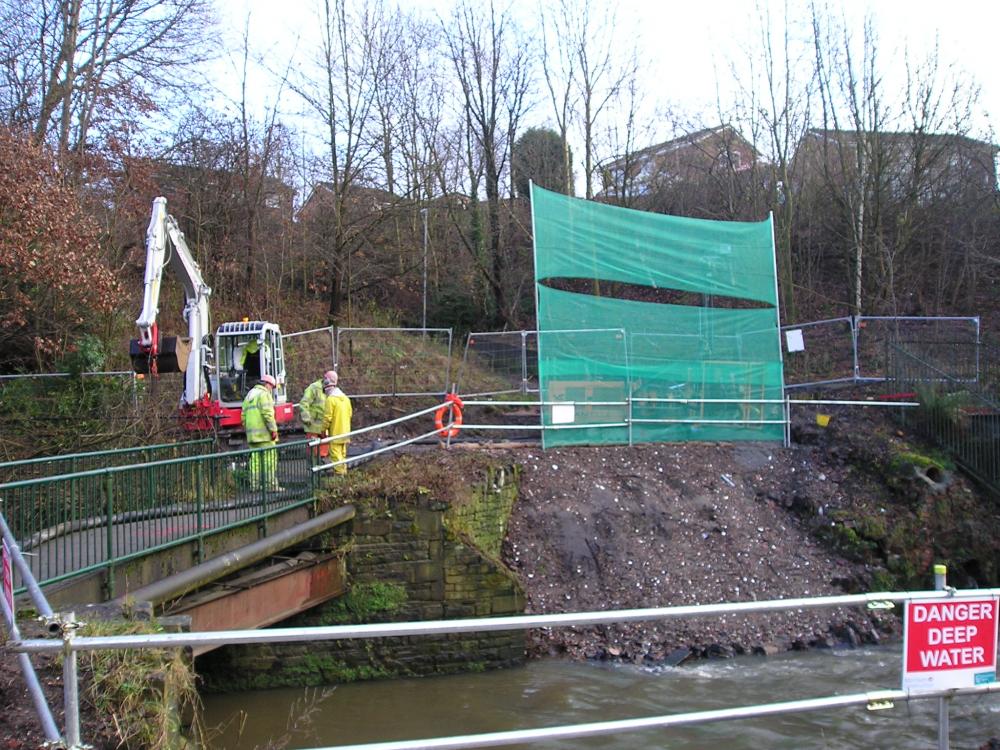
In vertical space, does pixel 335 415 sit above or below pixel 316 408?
below

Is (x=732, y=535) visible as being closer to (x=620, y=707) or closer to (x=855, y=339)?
(x=620, y=707)

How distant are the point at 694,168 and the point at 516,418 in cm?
1705

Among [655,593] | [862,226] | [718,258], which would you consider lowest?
[655,593]

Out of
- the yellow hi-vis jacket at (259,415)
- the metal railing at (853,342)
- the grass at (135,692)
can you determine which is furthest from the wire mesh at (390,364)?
the grass at (135,692)

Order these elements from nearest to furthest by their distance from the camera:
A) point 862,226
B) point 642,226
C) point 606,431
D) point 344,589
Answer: point 344,589 → point 606,431 → point 642,226 → point 862,226

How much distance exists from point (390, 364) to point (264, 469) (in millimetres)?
12621

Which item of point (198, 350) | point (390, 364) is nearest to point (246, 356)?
point (198, 350)

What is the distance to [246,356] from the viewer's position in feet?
57.3

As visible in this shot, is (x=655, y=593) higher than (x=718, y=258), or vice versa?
(x=718, y=258)

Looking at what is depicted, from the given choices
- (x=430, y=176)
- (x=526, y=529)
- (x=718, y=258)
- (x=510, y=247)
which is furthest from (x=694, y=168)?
(x=526, y=529)

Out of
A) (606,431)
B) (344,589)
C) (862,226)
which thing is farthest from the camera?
(862,226)

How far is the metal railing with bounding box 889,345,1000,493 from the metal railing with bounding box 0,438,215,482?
40.6ft

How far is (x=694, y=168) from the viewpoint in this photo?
31953 mm

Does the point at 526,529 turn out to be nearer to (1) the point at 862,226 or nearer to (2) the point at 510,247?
(1) the point at 862,226
